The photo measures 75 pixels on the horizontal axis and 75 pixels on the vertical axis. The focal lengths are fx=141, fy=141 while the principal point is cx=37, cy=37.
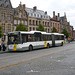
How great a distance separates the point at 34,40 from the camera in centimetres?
2002

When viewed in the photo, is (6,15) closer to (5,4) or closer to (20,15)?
(5,4)

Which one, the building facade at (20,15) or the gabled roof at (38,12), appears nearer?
the building facade at (20,15)

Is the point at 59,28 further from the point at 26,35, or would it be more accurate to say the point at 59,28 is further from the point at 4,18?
the point at 26,35

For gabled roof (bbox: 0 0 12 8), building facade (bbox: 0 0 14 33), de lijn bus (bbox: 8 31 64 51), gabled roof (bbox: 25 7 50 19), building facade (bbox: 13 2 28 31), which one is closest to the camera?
de lijn bus (bbox: 8 31 64 51)

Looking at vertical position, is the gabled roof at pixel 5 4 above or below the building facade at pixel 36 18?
above

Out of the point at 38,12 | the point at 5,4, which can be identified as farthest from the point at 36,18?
the point at 5,4

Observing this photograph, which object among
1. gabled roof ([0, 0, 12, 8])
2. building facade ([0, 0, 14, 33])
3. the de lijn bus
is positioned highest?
gabled roof ([0, 0, 12, 8])

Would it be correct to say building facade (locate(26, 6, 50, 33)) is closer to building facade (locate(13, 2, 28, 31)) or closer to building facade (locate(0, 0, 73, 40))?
building facade (locate(0, 0, 73, 40))

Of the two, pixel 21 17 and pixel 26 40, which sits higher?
pixel 21 17

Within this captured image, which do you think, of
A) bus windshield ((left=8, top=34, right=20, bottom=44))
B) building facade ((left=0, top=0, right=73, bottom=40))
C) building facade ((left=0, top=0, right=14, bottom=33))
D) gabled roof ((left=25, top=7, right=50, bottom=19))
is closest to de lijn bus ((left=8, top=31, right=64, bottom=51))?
bus windshield ((left=8, top=34, right=20, bottom=44))

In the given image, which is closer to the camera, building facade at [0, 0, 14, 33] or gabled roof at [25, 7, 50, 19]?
building facade at [0, 0, 14, 33]

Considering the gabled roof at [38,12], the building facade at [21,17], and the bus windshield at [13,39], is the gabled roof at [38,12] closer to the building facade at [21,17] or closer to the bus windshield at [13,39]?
the building facade at [21,17]

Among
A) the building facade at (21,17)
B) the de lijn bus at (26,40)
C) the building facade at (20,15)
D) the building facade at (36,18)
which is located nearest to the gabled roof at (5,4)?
the building facade at (21,17)

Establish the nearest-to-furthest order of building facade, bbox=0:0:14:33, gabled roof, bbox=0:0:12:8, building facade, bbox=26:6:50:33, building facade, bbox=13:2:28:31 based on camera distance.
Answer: building facade, bbox=0:0:14:33
gabled roof, bbox=0:0:12:8
building facade, bbox=13:2:28:31
building facade, bbox=26:6:50:33
